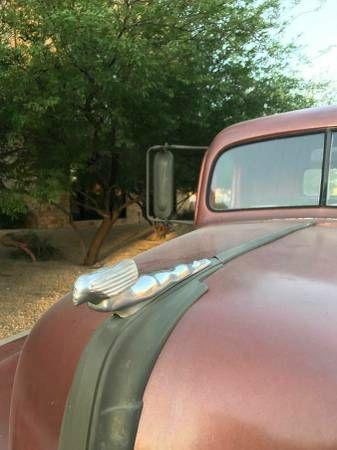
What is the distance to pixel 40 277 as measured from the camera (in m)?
9.05

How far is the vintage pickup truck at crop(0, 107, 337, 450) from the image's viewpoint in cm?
103

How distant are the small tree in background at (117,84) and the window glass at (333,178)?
3.77 m

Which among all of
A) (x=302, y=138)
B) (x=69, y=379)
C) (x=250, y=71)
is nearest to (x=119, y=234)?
(x=250, y=71)

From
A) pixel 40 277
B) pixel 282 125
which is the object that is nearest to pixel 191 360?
pixel 282 125

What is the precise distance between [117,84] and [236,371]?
229 inches

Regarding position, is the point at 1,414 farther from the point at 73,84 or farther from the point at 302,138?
the point at 73,84

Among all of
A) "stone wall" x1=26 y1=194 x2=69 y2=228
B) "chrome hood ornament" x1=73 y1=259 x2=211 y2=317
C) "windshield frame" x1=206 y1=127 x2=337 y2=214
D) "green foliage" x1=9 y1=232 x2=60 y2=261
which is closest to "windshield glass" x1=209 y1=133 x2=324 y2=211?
"windshield frame" x1=206 y1=127 x2=337 y2=214


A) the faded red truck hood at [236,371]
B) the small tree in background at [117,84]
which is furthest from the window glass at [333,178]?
the small tree in background at [117,84]

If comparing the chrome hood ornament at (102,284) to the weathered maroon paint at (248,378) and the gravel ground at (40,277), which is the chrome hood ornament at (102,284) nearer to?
the weathered maroon paint at (248,378)

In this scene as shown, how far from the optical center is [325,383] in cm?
103

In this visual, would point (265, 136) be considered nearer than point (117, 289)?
No

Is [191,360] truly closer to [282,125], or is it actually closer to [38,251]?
[282,125]

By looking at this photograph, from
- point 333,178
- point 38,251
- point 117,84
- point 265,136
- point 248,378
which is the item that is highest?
point 117,84

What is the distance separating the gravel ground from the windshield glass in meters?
3.70
